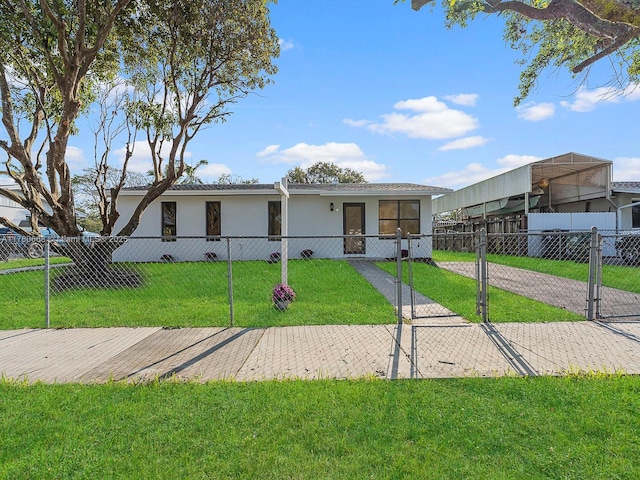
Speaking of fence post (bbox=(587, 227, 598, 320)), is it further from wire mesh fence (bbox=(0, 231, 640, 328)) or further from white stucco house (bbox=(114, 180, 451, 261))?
white stucco house (bbox=(114, 180, 451, 261))

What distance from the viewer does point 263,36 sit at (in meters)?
11.0

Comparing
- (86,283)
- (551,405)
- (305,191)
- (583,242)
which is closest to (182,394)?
(551,405)

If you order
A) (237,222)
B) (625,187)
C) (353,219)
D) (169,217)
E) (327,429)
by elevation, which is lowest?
(327,429)

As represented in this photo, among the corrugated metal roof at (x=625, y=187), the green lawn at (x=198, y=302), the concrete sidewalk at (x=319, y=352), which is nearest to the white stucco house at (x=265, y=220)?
the green lawn at (x=198, y=302)

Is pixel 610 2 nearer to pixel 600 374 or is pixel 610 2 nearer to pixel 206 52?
pixel 600 374

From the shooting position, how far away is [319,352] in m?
4.25

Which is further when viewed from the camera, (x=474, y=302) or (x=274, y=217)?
(x=274, y=217)

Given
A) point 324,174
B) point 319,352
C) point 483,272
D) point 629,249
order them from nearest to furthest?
point 319,352 < point 483,272 < point 629,249 < point 324,174

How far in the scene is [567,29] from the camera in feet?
20.7

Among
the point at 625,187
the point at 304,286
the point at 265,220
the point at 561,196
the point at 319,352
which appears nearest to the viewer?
the point at 319,352

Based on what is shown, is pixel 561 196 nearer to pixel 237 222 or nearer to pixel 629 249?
pixel 629 249

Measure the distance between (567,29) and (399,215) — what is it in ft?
28.7

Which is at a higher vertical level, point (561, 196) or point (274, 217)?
point (561, 196)

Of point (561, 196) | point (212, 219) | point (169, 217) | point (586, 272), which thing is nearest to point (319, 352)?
point (586, 272)
